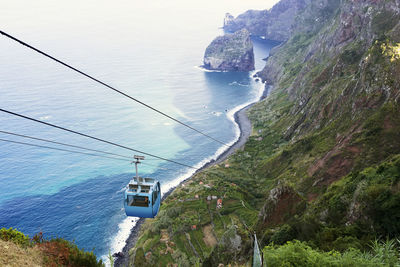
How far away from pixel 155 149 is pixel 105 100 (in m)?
55.2

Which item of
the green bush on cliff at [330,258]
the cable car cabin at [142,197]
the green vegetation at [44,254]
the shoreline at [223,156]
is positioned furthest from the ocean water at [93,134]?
the green bush on cliff at [330,258]

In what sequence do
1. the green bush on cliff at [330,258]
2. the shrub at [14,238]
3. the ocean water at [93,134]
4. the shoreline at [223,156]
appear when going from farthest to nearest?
the ocean water at [93,134]
the shoreline at [223,156]
the shrub at [14,238]
the green bush on cliff at [330,258]

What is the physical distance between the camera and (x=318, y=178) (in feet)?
174

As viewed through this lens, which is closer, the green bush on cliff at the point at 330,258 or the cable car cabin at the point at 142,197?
the green bush on cliff at the point at 330,258

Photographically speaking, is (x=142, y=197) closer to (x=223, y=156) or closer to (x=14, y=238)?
(x=14, y=238)

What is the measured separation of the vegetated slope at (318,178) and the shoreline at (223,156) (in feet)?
11.4

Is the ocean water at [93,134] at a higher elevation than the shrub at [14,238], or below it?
below

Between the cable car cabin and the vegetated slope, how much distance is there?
9793 mm

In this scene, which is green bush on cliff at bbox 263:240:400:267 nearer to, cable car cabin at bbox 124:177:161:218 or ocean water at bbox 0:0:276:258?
cable car cabin at bbox 124:177:161:218

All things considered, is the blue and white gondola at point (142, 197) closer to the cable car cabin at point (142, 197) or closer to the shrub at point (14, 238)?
the cable car cabin at point (142, 197)

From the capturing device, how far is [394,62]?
192ft

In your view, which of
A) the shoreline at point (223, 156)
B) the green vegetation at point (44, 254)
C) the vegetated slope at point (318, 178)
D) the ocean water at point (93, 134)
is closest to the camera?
the green vegetation at point (44, 254)

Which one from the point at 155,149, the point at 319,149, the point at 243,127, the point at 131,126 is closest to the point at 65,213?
the point at 155,149

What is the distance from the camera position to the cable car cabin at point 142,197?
35.7m
